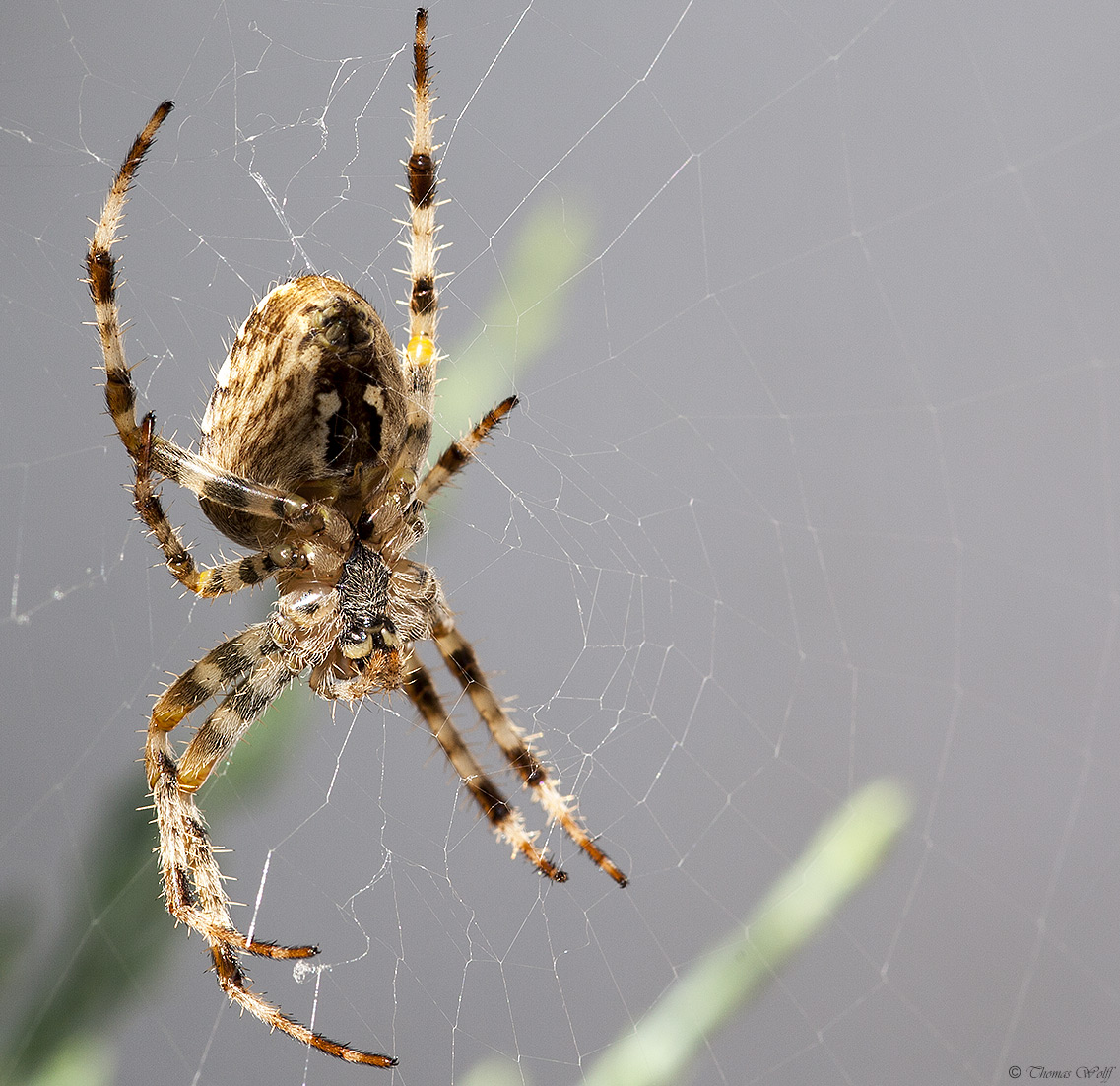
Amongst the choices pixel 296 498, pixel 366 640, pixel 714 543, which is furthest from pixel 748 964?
pixel 714 543

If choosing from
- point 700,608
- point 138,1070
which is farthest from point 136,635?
point 700,608

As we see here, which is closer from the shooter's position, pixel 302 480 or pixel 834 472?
pixel 302 480

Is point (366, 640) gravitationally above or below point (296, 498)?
below

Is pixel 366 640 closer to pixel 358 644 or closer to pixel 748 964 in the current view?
pixel 358 644

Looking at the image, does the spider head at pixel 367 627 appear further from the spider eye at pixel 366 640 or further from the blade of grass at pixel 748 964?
the blade of grass at pixel 748 964

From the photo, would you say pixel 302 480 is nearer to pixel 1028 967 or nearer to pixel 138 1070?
pixel 138 1070
